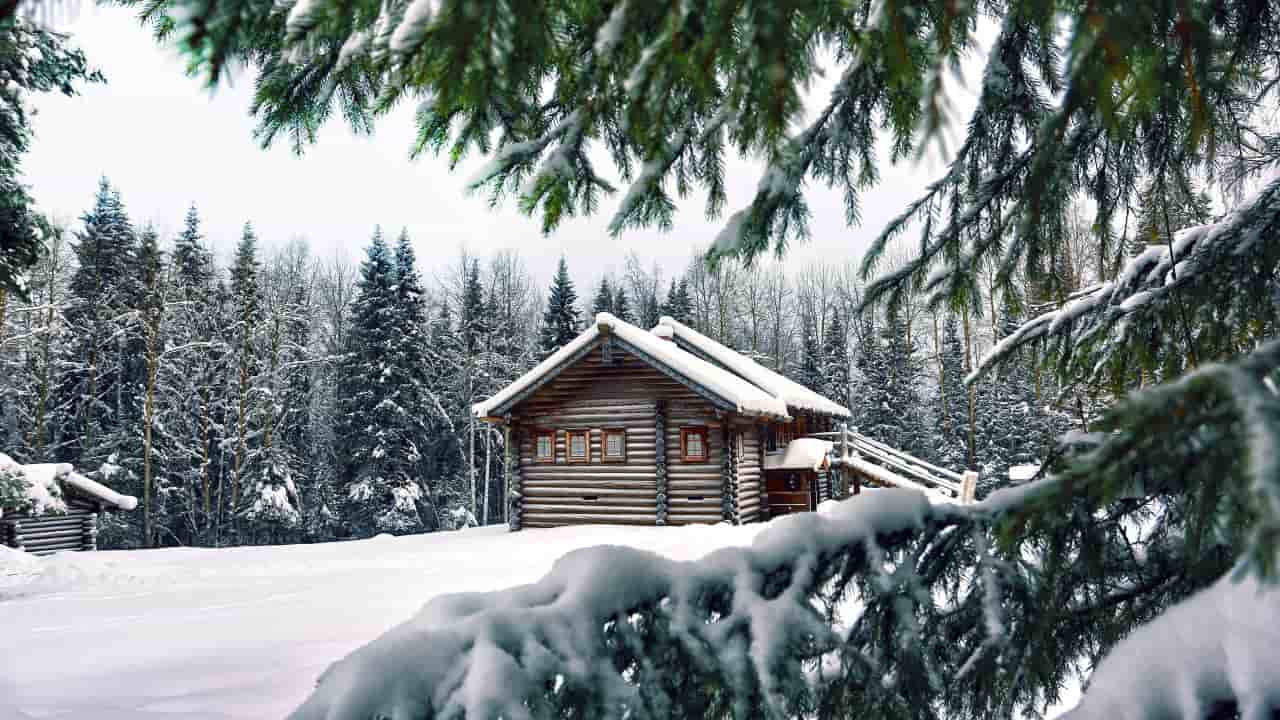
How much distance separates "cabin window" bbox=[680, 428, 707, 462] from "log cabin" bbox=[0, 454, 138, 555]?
13.3 metres

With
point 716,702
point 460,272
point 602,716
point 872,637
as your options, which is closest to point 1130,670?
point 872,637

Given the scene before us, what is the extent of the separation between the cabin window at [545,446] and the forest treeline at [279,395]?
13450 mm

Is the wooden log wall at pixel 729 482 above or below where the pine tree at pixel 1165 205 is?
below

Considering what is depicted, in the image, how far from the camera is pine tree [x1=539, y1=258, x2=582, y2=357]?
34.8 metres

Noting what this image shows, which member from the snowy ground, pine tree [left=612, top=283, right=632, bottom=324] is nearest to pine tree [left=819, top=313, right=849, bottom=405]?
pine tree [left=612, top=283, right=632, bottom=324]

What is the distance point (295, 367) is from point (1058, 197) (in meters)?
34.4

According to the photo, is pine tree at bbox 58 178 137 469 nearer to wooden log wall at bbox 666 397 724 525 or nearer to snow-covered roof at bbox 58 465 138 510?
snow-covered roof at bbox 58 465 138 510

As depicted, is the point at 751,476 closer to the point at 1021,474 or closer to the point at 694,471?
the point at 694,471

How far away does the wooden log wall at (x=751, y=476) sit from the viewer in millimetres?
18062

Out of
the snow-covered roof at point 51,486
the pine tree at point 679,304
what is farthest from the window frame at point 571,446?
the pine tree at point 679,304

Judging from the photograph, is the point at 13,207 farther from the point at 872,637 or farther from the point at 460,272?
the point at 460,272

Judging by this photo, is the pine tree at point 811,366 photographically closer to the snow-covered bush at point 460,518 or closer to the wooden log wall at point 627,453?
the snow-covered bush at point 460,518

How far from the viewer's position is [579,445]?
59.8ft

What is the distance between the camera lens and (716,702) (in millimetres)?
1702
